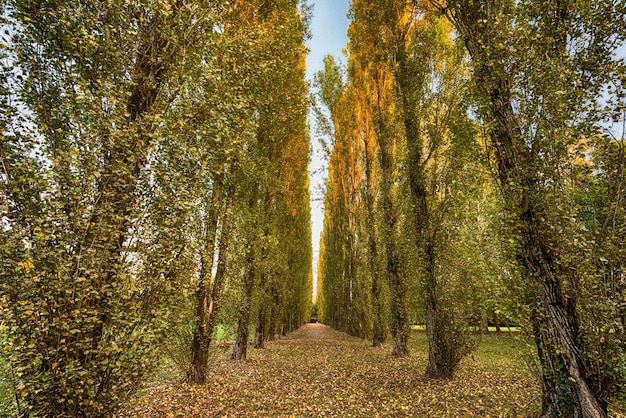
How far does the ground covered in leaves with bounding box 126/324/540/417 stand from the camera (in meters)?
5.35

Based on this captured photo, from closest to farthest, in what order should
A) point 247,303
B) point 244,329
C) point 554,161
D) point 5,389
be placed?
point 5,389, point 554,161, point 247,303, point 244,329

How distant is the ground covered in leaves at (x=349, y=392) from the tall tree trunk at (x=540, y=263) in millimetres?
484

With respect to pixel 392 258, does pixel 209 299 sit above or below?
below

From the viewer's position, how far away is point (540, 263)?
411 cm

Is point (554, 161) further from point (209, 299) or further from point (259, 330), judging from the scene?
point (259, 330)

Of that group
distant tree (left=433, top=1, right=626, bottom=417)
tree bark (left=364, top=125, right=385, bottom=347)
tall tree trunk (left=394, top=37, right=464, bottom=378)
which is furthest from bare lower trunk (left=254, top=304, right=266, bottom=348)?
distant tree (left=433, top=1, right=626, bottom=417)

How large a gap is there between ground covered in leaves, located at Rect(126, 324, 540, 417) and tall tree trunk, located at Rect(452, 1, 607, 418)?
484 mm

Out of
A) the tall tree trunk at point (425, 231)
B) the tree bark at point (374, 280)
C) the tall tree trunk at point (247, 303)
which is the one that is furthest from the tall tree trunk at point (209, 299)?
the tree bark at point (374, 280)

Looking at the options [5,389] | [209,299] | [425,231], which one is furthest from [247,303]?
[5,389]

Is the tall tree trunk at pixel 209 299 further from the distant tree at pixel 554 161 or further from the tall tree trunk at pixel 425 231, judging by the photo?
the distant tree at pixel 554 161

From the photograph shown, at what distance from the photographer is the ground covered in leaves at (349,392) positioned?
535cm

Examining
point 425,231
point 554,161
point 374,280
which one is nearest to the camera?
point 554,161

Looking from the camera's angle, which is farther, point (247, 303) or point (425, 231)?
point (247, 303)

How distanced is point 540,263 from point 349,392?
505 centimetres
